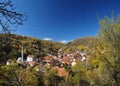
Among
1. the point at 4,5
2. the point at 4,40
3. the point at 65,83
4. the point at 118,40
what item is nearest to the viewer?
the point at 4,5

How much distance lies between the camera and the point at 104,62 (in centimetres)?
1083

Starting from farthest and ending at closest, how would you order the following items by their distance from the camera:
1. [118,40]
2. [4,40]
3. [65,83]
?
[65,83], [118,40], [4,40]

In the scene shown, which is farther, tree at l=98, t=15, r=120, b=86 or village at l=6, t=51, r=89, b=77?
village at l=6, t=51, r=89, b=77

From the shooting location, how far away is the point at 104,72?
11133mm

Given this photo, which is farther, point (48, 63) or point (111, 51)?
point (48, 63)

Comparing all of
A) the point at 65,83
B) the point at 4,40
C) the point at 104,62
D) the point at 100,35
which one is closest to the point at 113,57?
the point at 104,62

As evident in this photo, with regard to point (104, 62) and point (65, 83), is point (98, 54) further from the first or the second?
point (65, 83)

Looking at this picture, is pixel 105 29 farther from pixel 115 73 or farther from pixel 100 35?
pixel 115 73

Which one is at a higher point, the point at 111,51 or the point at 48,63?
the point at 48,63

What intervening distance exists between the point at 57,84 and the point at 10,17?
3615 cm

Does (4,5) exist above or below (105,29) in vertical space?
below

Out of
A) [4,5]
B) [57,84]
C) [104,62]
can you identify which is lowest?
[57,84]

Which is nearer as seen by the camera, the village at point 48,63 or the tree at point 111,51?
the tree at point 111,51

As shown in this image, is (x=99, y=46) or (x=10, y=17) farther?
(x=99, y=46)
